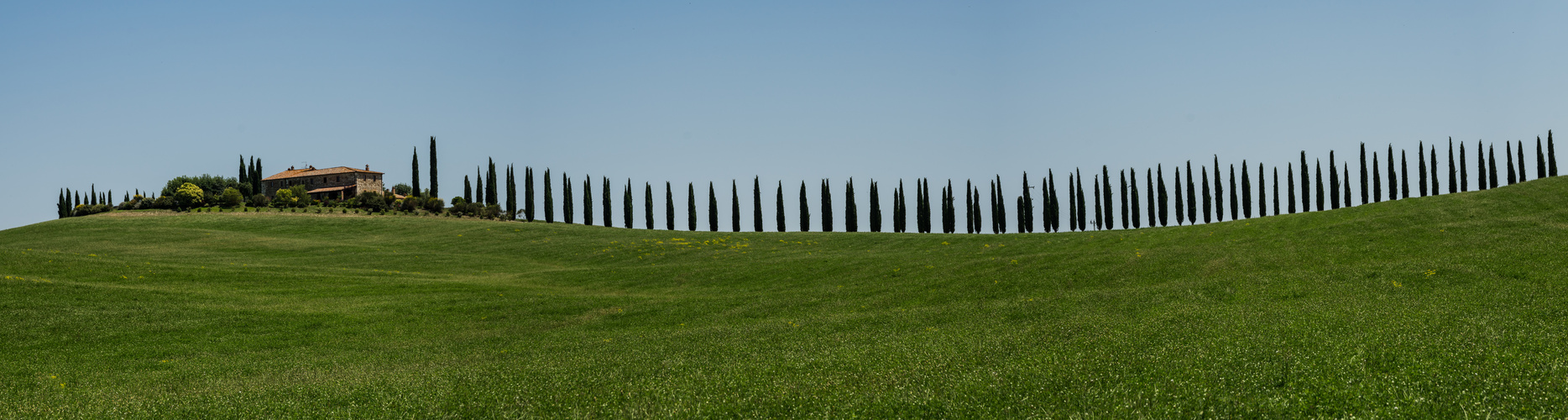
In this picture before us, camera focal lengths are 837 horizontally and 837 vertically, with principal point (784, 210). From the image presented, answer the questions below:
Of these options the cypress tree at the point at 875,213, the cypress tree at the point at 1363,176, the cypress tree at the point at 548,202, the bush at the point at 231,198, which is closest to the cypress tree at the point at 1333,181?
the cypress tree at the point at 1363,176

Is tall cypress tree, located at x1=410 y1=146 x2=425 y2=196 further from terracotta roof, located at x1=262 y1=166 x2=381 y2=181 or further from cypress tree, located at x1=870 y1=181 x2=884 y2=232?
cypress tree, located at x1=870 y1=181 x2=884 y2=232

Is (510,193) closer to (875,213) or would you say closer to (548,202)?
(548,202)

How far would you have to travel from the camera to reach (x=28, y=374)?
866 inches

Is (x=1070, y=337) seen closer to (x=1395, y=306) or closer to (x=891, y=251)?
(x=1395, y=306)

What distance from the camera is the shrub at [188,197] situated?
342 feet

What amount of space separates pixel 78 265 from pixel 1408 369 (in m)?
55.2

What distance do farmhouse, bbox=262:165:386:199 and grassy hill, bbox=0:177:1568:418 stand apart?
65.8 meters

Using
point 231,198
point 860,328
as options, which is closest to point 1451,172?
point 860,328

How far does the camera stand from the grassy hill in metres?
12.3

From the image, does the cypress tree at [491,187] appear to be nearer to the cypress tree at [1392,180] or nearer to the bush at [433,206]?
the bush at [433,206]

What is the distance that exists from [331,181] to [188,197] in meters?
22.3

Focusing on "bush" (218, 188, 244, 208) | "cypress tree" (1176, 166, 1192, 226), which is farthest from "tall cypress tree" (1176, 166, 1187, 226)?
"bush" (218, 188, 244, 208)

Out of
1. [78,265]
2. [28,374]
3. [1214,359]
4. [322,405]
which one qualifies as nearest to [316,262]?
[78,265]

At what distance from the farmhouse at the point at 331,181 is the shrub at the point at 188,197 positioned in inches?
677
